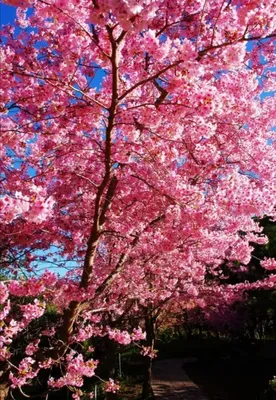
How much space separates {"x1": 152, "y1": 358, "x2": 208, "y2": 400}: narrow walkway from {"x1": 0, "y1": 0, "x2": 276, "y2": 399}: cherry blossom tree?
747 centimetres

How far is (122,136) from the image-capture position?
220 inches

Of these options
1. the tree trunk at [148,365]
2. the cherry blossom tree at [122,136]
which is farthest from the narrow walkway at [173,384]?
the cherry blossom tree at [122,136]

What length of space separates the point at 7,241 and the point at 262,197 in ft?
12.9

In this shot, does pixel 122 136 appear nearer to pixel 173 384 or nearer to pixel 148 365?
pixel 148 365

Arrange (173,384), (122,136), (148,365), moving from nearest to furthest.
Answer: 1. (122,136)
2. (148,365)
3. (173,384)

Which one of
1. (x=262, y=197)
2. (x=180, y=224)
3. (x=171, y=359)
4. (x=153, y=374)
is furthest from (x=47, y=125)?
(x=171, y=359)

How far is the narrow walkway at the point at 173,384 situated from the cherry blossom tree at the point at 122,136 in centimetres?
747

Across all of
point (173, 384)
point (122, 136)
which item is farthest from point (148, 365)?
point (122, 136)

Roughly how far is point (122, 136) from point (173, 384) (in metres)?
12.4

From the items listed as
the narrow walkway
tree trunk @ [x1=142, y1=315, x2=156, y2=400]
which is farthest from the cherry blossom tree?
the narrow walkway

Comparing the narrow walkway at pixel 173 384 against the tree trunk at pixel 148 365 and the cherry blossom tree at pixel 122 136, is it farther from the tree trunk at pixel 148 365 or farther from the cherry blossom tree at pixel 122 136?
the cherry blossom tree at pixel 122 136

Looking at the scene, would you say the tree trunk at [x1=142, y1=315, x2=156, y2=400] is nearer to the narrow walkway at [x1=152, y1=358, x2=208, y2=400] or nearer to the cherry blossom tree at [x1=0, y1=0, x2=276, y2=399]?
the narrow walkway at [x1=152, y1=358, x2=208, y2=400]

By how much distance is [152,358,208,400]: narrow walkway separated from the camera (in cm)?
1285

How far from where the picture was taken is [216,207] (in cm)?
524
